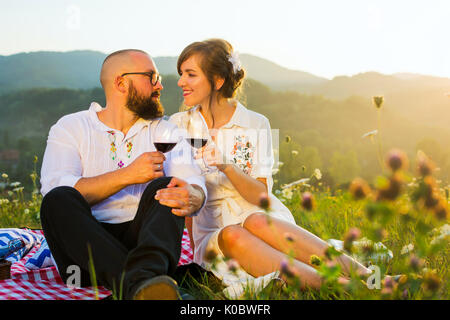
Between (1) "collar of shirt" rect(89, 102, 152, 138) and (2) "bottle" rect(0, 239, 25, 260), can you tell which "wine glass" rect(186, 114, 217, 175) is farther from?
(2) "bottle" rect(0, 239, 25, 260)

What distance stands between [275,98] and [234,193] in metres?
7.03

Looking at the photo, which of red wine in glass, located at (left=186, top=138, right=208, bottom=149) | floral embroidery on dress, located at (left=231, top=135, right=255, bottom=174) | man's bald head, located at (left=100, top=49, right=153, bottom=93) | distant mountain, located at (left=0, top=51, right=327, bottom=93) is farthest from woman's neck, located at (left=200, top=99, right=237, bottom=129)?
distant mountain, located at (left=0, top=51, right=327, bottom=93)

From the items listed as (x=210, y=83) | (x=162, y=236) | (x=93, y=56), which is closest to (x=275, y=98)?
(x=93, y=56)

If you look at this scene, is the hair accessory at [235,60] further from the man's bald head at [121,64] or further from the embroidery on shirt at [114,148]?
the embroidery on shirt at [114,148]

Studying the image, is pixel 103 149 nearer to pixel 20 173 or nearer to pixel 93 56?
pixel 20 173

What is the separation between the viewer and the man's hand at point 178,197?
2.33m

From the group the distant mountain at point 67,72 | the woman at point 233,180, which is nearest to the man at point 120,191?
the woman at point 233,180

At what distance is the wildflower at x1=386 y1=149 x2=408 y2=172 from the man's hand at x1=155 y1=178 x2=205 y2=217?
1.17m

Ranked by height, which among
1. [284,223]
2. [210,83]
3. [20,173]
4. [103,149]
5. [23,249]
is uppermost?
[210,83]

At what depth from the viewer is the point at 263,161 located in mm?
3338

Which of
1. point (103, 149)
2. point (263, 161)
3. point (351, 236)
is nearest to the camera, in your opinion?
point (351, 236)

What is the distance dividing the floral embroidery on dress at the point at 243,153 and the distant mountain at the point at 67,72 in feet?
25.2

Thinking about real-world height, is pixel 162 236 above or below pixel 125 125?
below
